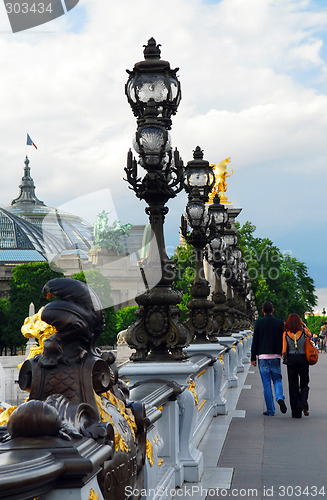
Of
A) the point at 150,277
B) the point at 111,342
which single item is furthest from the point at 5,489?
the point at 111,342

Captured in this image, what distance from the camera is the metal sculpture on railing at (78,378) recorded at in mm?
3066

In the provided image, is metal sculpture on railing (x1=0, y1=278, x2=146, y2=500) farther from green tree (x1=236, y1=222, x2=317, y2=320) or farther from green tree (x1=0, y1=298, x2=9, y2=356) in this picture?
green tree (x1=0, y1=298, x2=9, y2=356)

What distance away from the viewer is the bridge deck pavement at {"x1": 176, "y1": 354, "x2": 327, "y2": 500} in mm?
7320

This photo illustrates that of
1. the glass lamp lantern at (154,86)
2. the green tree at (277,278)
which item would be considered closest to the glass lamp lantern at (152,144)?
A: the glass lamp lantern at (154,86)

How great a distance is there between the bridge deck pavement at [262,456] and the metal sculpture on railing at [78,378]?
3.86 metres

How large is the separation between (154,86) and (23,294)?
3408 inches

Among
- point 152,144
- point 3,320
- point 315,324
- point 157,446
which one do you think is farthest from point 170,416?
point 315,324

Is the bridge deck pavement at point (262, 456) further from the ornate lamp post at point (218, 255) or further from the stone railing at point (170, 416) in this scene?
the ornate lamp post at point (218, 255)

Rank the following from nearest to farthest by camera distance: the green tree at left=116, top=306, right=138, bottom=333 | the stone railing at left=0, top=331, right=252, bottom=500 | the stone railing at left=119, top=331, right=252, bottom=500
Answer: the stone railing at left=0, top=331, right=252, bottom=500 < the stone railing at left=119, top=331, right=252, bottom=500 < the green tree at left=116, top=306, right=138, bottom=333

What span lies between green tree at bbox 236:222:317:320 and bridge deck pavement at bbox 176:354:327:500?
56.2 metres

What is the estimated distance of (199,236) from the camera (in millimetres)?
13422

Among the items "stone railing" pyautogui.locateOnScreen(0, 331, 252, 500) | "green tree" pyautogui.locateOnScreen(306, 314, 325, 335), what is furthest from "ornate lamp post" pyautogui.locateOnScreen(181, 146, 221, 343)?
"green tree" pyautogui.locateOnScreen(306, 314, 325, 335)

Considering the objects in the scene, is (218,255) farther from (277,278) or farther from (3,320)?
(3,320)

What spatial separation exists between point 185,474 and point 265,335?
641cm
